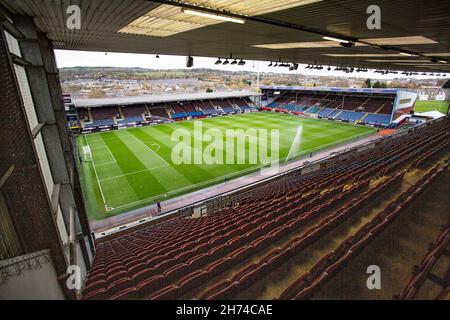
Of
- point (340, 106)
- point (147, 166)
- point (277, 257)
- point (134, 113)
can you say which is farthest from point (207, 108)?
point (277, 257)

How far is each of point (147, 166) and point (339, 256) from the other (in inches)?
735

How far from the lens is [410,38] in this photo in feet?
26.6

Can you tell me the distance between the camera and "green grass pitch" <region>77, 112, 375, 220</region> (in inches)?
605

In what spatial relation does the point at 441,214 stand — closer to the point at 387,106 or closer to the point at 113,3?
the point at 113,3

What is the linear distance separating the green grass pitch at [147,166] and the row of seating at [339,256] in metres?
12.5

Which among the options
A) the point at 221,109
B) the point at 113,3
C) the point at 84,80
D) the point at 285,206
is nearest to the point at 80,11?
the point at 113,3

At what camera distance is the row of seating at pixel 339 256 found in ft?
10.2

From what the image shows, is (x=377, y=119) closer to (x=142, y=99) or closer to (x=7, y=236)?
(x=142, y=99)

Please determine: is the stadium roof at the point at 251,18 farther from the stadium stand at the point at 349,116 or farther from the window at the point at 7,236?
the stadium stand at the point at 349,116

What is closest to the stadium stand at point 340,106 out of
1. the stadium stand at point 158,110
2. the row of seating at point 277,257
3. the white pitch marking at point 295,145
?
the white pitch marking at point 295,145

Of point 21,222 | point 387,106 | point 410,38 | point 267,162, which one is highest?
point 410,38

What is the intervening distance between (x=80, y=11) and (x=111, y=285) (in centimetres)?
588

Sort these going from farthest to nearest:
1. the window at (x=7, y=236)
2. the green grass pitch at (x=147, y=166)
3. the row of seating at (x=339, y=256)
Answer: the green grass pitch at (x=147, y=166) → the window at (x=7, y=236) → the row of seating at (x=339, y=256)

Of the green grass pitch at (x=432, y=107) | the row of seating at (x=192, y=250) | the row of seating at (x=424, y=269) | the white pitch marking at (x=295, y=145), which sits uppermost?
the row of seating at (x=424, y=269)
